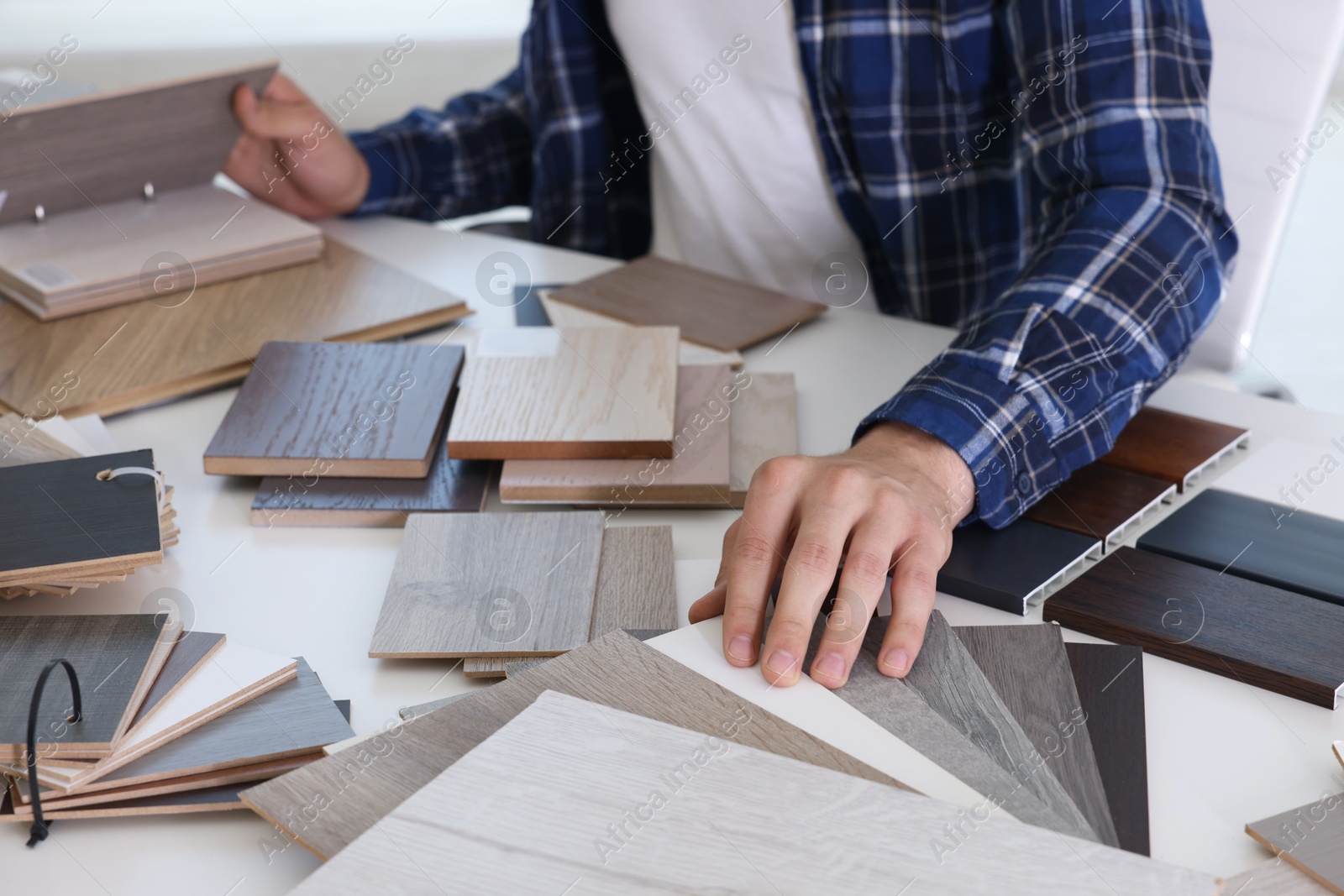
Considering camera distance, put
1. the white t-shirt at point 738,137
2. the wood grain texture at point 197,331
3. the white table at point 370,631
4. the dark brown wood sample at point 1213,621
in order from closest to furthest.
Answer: the white table at point 370,631
the dark brown wood sample at point 1213,621
the wood grain texture at point 197,331
the white t-shirt at point 738,137

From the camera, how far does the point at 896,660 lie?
716 millimetres

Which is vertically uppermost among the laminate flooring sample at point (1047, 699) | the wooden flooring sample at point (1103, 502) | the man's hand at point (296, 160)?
the man's hand at point (296, 160)

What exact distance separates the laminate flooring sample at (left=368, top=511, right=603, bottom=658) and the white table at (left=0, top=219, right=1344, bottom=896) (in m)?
0.03

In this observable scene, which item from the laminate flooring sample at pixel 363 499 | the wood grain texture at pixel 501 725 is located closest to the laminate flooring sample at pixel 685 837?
the wood grain texture at pixel 501 725

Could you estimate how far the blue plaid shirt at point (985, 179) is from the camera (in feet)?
3.26

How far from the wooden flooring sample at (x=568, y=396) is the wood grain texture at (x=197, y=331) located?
220 millimetres

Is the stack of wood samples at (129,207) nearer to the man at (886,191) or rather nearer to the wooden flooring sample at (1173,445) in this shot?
the man at (886,191)

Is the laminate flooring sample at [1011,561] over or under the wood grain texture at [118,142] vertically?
under

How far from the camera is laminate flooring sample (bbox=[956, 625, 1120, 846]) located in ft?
2.10

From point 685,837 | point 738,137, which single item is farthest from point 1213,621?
point 738,137

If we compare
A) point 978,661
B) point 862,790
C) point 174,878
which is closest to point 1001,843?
point 862,790

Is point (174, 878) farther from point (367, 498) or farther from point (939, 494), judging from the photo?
point (939, 494)

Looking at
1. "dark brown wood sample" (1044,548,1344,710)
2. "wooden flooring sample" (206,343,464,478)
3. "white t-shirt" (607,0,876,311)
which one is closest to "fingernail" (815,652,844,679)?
"dark brown wood sample" (1044,548,1344,710)

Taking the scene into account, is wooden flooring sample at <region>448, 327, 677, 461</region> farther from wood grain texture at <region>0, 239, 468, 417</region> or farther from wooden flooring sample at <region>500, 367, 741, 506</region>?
wood grain texture at <region>0, 239, 468, 417</region>
